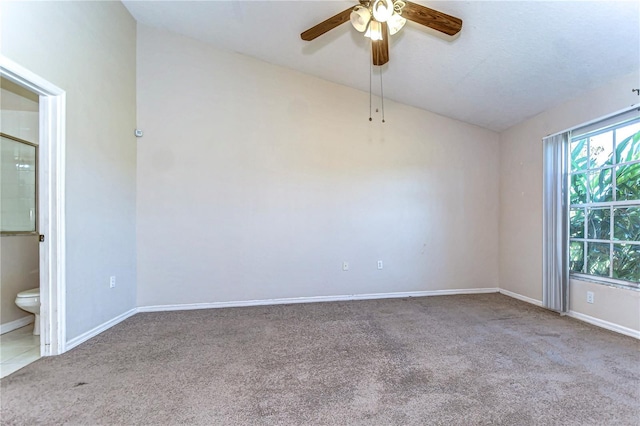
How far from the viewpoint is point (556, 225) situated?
10.8 feet

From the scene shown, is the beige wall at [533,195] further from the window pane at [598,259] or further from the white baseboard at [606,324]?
the window pane at [598,259]

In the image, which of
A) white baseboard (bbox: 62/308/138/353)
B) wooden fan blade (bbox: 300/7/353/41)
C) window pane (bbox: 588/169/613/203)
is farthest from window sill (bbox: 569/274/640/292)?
white baseboard (bbox: 62/308/138/353)

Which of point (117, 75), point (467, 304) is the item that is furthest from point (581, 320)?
point (117, 75)

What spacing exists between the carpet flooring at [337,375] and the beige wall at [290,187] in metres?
0.79

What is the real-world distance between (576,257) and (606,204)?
0.68m

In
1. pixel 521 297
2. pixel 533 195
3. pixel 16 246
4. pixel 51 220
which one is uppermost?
pixel 533 195

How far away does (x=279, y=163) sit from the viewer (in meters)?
3.73

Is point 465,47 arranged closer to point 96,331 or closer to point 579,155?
point 579,155

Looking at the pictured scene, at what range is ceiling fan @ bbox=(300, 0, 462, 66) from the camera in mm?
1848

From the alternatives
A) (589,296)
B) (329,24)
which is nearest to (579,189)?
(589,296)

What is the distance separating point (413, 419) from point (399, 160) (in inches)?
126

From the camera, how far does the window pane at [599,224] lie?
2990 mm

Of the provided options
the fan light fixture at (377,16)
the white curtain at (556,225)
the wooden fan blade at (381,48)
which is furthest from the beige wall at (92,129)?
the white curtain at (556,225)

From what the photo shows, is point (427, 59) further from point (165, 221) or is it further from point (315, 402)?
point (165, 221)
